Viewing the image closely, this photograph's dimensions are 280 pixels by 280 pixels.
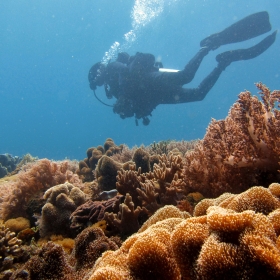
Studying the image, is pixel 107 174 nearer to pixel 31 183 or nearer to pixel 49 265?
pixel 31 183

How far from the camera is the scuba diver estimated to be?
14.8 meters

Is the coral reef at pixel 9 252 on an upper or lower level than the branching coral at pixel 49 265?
upper

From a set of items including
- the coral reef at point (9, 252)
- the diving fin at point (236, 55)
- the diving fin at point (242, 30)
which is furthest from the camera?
the diving fin at point (242, 30)

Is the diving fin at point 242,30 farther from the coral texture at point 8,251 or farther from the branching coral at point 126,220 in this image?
the coral texture at point 8,251

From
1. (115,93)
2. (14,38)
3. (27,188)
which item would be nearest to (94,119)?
(14,38)

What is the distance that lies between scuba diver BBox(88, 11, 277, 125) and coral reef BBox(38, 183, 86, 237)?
38.8ft

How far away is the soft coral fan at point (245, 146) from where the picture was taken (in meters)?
2.82

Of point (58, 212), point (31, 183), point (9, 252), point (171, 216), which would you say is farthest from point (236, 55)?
point (9, 252)

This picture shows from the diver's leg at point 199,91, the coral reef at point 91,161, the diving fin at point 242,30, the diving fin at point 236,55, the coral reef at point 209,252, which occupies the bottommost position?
the coral reef at point 209,252

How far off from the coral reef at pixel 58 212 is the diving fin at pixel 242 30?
16.3 m

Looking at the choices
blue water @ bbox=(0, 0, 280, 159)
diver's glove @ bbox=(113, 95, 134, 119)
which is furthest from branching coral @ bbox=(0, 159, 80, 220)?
blue water @ bbox=(0, 0, 280, 159)

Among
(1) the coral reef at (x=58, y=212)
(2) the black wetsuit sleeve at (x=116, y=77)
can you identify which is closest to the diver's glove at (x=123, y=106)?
(2) the black wetsuit sleeve at (x=116, y=77)

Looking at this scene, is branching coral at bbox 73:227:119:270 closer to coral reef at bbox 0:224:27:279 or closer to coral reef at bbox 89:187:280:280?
coral reef at bbox 89:187:280:280

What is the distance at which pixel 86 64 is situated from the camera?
454ft
